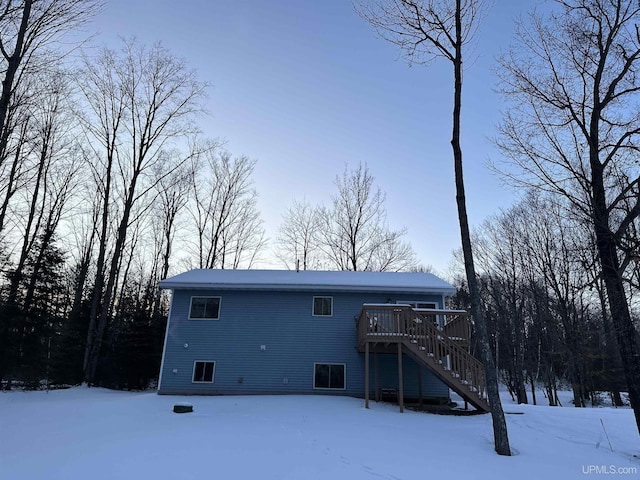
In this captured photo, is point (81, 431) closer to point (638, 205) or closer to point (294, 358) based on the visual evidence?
point (294, 358)

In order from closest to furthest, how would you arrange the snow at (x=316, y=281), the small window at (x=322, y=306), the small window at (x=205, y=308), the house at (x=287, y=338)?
the house at (x=287, y=338) < the snow at (x=316, y=281) < the small window at (x=322, y=306) < the small window at (x=205, y=308)

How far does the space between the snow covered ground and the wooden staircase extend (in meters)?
0.89

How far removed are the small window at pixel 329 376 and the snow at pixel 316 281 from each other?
2784 millimetres

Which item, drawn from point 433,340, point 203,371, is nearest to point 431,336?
point 433,340

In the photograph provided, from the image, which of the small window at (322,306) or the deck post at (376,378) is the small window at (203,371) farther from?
the deck post at (376,378)

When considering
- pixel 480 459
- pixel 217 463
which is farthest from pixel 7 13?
pixel 480 459

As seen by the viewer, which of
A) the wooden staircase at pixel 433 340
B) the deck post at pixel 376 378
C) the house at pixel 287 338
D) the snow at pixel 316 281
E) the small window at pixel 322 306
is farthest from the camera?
the small window at pixel 322 306

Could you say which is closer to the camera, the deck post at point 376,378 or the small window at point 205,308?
the deck post at point 376,378

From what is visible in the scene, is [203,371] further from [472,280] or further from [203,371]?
[472,280]

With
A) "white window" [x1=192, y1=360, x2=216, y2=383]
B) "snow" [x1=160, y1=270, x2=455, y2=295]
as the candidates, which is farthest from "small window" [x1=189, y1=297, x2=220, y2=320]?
"white window" [x1=192, y1=360, x2=216, y2=383]

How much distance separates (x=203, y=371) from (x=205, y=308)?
7.56 feet

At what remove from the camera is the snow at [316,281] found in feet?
42.5

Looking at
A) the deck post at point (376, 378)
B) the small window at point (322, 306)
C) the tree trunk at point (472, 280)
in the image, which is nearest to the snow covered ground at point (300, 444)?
the tree trunk at point (472, 280)

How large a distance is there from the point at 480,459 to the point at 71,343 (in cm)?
2023
